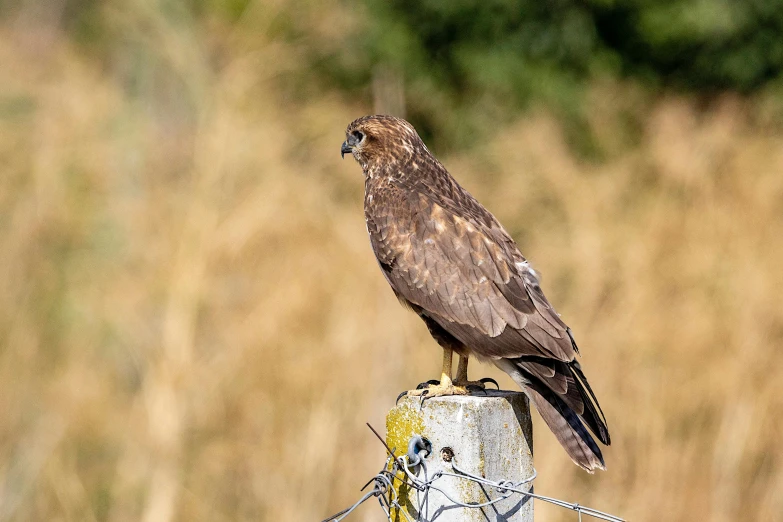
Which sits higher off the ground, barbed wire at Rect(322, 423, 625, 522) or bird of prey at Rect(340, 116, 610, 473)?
bird of prey at Rect(340, 116, 610, 473)

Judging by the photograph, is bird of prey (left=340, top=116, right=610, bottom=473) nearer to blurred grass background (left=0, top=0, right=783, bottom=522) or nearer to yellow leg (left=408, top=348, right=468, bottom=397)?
yellow leg (left=408, top=348, right=468, bottom=397)

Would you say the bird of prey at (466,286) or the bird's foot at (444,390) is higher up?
the bird of prey at (466,286)

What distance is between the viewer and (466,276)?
3.64 m

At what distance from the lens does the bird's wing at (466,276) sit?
342 cm

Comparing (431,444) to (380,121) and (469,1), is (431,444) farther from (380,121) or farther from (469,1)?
(469,1)

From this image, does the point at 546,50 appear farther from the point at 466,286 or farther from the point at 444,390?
the point at 444,390

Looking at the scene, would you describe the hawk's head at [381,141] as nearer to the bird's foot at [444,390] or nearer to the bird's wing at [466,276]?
the bird's wing at [466,276]

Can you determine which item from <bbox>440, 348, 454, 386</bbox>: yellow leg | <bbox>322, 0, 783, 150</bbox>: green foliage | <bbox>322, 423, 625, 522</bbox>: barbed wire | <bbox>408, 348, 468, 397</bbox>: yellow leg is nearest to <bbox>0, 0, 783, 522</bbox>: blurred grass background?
<bbox>440, 348, 454, 386</bbox>: yellow leg

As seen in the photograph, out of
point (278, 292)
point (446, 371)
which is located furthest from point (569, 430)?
point (278, 292)

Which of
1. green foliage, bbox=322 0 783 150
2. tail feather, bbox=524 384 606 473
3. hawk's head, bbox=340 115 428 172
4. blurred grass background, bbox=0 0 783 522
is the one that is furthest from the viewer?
green foliage, bbox=322 0 783 150

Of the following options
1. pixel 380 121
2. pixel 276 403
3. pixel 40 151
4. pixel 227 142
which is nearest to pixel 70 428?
pixel 276 403

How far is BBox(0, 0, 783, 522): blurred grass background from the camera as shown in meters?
6.57

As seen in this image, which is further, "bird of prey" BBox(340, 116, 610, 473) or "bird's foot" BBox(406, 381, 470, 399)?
"bird's foot" BBox(406, 381, 470, 399)

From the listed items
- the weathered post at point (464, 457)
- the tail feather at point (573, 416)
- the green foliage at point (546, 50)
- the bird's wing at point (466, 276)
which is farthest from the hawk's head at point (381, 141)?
the green foliage at point (546, 50)
